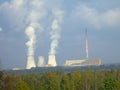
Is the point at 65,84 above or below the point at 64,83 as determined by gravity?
below

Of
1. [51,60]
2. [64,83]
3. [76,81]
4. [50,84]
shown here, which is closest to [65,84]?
[64,83]

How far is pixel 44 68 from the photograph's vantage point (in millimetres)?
143625

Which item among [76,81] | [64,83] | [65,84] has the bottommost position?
[65,84]

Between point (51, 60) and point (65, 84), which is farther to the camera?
point (51, 60)

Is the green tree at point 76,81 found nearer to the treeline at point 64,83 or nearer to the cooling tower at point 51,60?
the treeline at point 64,83

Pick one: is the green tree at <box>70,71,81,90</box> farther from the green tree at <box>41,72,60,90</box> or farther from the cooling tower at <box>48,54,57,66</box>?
the cooling tower at <box>48,54,57,66</box>

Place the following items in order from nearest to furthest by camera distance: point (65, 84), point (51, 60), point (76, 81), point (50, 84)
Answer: point (50, 84) → point (65, 84) → point (76, 81) → point (51, 60)

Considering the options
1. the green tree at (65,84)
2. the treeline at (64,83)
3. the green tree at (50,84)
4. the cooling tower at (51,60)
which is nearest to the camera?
the treeline at (64,83)

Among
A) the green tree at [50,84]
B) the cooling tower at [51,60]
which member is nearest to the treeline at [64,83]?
the green tree at [50,84]

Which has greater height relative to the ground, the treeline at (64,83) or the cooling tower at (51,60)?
the cooling tower at (51,60)

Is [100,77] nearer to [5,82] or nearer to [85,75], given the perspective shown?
[85,75]

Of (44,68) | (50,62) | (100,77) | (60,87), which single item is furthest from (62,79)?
(44,68)

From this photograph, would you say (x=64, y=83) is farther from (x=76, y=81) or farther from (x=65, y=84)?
(x=76, y=81)

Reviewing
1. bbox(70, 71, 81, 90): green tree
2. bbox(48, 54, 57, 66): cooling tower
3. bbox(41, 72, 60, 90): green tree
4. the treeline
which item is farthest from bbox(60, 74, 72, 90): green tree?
bbox(48, 54, 57, 66): cooling tower
